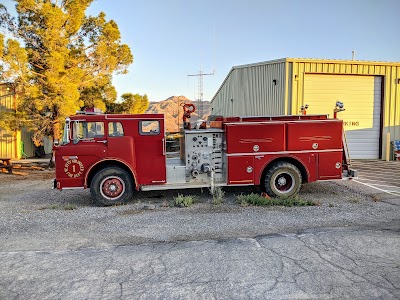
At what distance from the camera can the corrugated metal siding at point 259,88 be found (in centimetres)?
1553

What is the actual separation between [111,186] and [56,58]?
8.39 meters

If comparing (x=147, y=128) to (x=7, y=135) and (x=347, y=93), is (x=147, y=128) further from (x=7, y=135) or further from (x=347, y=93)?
(x=7, y=135)

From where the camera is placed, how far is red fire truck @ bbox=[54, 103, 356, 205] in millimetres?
8344

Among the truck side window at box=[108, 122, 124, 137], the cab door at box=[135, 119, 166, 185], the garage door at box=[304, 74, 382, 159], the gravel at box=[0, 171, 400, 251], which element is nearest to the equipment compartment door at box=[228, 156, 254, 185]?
the gravel at box=[0, 171, 400, 251]

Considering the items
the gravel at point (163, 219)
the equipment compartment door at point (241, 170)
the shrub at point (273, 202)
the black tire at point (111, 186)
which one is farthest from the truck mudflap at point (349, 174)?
the black tire at point (111, 186)

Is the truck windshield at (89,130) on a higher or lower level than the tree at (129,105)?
lower

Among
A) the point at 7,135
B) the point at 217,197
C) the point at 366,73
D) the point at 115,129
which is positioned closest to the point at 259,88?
the point at 366,73

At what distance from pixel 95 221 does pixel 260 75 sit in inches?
495

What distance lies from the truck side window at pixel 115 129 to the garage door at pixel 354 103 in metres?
10.4

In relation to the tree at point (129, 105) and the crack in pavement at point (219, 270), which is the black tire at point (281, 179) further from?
the tree at point (129, 105)

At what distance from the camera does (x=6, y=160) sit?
15.2m

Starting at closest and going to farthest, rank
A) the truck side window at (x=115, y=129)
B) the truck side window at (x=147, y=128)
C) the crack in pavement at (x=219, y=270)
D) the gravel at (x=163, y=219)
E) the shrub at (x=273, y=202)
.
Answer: the crack in pavement at (x=219, y=270)
the gravel at (x=163, y=219)
the shrub at (x=273, y=202)
the truck side window at (x=115, y=129)
the truck side window at (x=147, y=128)

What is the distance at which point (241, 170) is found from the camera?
8875 millimetres

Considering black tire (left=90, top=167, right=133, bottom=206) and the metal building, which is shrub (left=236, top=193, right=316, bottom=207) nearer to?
black tire (left=90, top=167, right=133, bottom=206)
